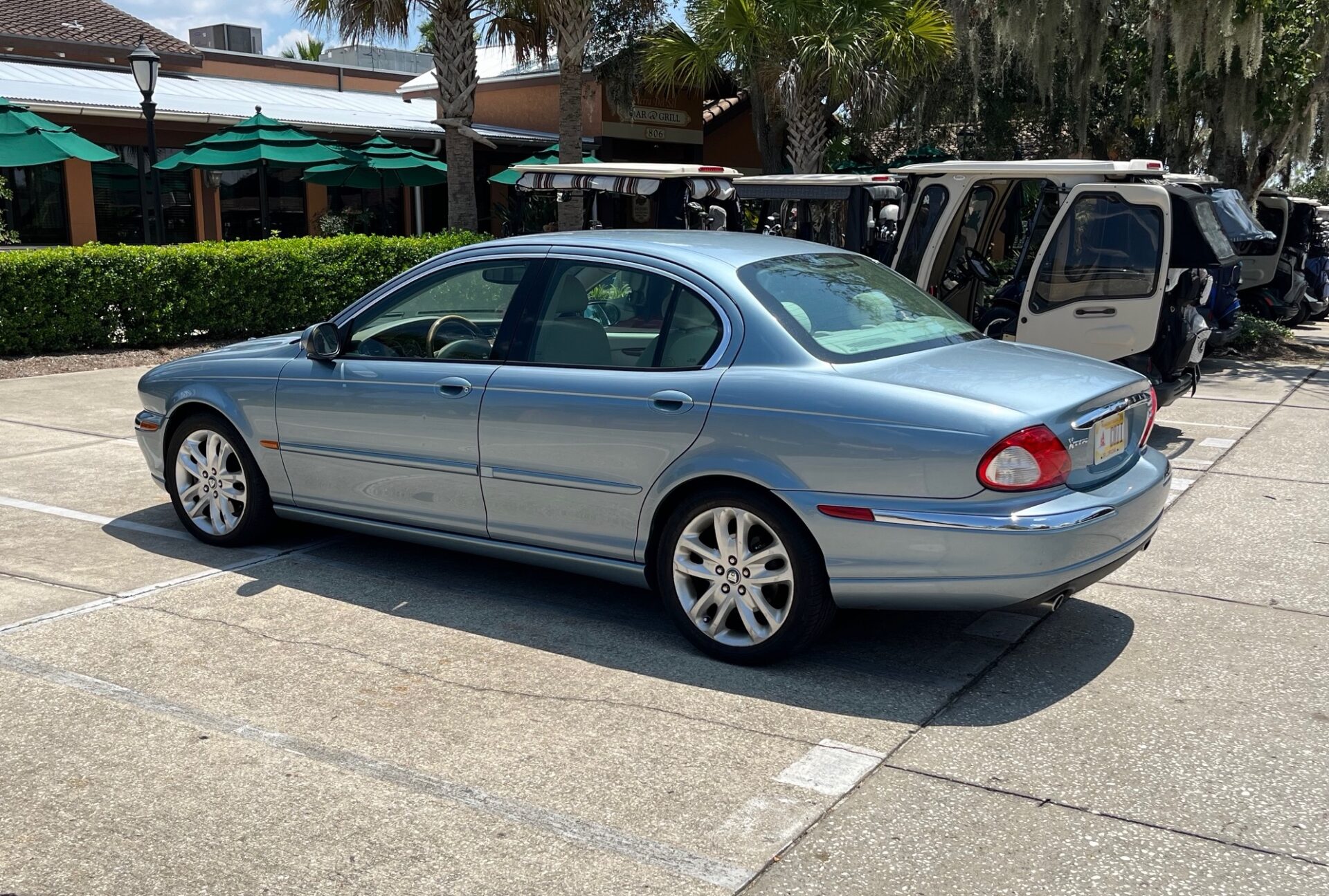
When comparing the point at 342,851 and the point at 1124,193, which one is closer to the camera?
the point at 342,851

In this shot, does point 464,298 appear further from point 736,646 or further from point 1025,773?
point 1025,773

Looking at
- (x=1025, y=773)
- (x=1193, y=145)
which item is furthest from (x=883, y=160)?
(x=1025, y=773)

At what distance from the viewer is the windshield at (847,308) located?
16.1 feet

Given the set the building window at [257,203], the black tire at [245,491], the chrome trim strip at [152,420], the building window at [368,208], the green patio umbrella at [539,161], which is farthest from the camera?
the building window at [368,208]

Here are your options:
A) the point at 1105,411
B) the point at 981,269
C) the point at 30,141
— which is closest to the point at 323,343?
the point at 1105,411

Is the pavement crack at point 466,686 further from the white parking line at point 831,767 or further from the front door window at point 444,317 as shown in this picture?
the front door window at point 444,317

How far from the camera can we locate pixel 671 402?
4.84 m

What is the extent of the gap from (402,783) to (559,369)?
194cm

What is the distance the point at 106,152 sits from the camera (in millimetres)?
17891

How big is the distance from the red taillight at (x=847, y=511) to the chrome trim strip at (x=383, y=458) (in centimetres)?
160

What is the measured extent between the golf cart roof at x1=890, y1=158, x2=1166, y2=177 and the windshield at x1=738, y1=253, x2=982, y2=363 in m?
3.86

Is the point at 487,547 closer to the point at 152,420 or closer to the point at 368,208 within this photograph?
the point at 152,420

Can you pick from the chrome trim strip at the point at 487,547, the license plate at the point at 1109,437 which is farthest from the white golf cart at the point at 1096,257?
the chrome trim strip at the point at 487,547

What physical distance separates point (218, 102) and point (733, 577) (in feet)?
70.0
